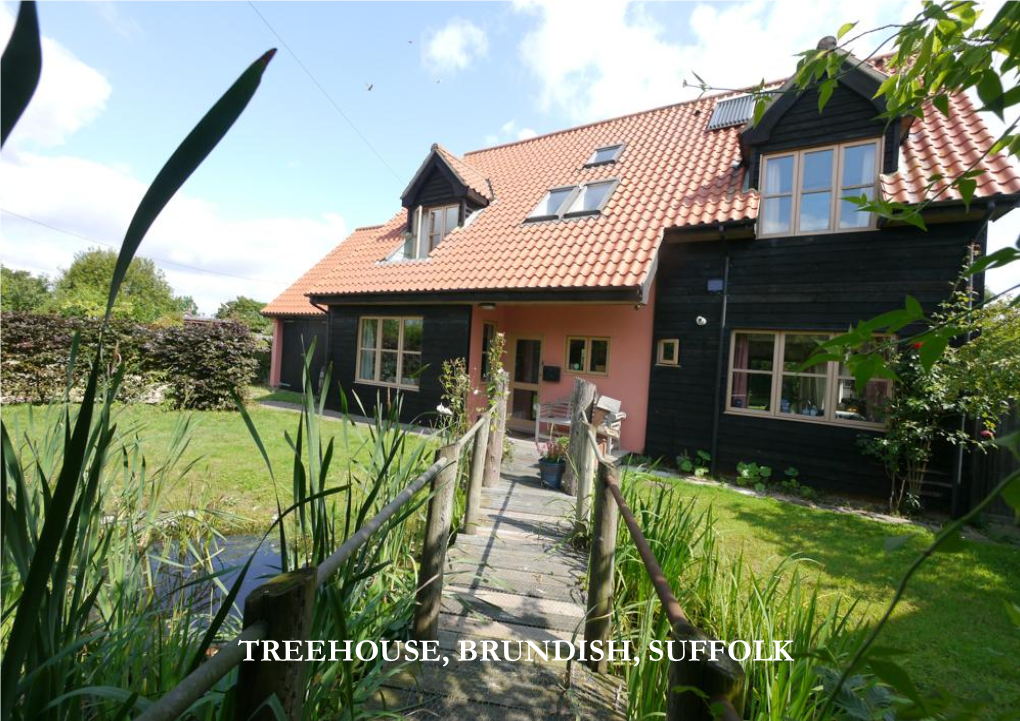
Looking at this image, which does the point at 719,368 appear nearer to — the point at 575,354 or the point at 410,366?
the point at 575,354

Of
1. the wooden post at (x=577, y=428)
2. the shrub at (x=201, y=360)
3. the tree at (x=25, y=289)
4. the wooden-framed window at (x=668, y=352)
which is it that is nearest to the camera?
the wooden post at (x=577, y=428)

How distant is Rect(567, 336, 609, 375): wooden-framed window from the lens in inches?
341

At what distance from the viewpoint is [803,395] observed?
7.09m

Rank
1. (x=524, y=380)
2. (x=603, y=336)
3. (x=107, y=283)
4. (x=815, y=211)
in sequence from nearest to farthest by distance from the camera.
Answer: (x=815, y=211) < (x=603, y=336) < (x=524, y=380) < (x=107, y=283)

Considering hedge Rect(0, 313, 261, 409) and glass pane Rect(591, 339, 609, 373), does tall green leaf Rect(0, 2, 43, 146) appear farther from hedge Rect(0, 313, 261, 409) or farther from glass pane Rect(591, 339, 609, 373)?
hedge Rect(0, 313, 261, 409)

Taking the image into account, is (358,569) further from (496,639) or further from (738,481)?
(738,481)

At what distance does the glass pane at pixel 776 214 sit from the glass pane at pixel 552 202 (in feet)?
12.6

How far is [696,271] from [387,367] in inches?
260

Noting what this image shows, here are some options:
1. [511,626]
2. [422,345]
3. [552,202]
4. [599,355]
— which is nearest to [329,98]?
[552,202]

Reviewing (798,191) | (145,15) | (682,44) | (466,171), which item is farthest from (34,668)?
(466,171)

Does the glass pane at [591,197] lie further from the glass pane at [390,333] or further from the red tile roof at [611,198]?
the glass pane at [390,333]

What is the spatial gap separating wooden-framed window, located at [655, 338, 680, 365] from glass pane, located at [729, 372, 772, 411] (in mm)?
933

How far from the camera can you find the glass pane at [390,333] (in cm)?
1031

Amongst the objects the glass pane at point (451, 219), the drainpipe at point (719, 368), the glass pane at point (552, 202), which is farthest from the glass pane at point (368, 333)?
the drainpipe at point (719, 368)
